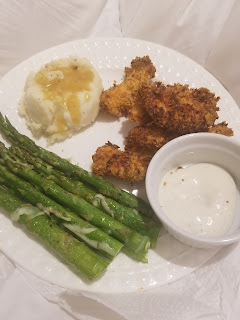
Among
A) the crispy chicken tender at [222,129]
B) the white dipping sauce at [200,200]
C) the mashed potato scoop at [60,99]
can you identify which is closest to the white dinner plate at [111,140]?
the mashed potato scoop at [60,99]

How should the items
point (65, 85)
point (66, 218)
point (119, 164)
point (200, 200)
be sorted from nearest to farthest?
point (200, 200), point (66, 218), point (119, 164), point (65, 85)

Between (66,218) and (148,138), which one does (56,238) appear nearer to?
(66,218)

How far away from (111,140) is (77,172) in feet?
1.98

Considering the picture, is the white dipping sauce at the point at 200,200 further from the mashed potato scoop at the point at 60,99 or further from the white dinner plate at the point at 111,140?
the mashed potato scoop at the point at 60,99

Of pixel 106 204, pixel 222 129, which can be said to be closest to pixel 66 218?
pixel 106 204

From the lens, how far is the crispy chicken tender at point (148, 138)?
307 cm

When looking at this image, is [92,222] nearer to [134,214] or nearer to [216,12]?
[134,214]

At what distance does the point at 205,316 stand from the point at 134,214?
943 mm

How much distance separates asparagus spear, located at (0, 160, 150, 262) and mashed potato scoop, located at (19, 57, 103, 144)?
55 cm

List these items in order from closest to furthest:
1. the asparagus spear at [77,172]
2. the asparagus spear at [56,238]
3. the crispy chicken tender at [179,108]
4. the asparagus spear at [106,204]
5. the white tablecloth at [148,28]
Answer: the asparagus spear at [56,238] → the asparagus spear at [106,204] → the asparagus spear at [77,172] → the crispy chicken tender at [179,108] → the white tablecloth at [148,28]

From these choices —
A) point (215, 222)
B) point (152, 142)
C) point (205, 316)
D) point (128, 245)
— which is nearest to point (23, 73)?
point (152, 142)

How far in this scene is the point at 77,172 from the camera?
301 centimetres

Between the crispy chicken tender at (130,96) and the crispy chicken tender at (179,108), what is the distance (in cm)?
26

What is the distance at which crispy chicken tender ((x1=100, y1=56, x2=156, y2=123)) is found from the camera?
11.1 ft
